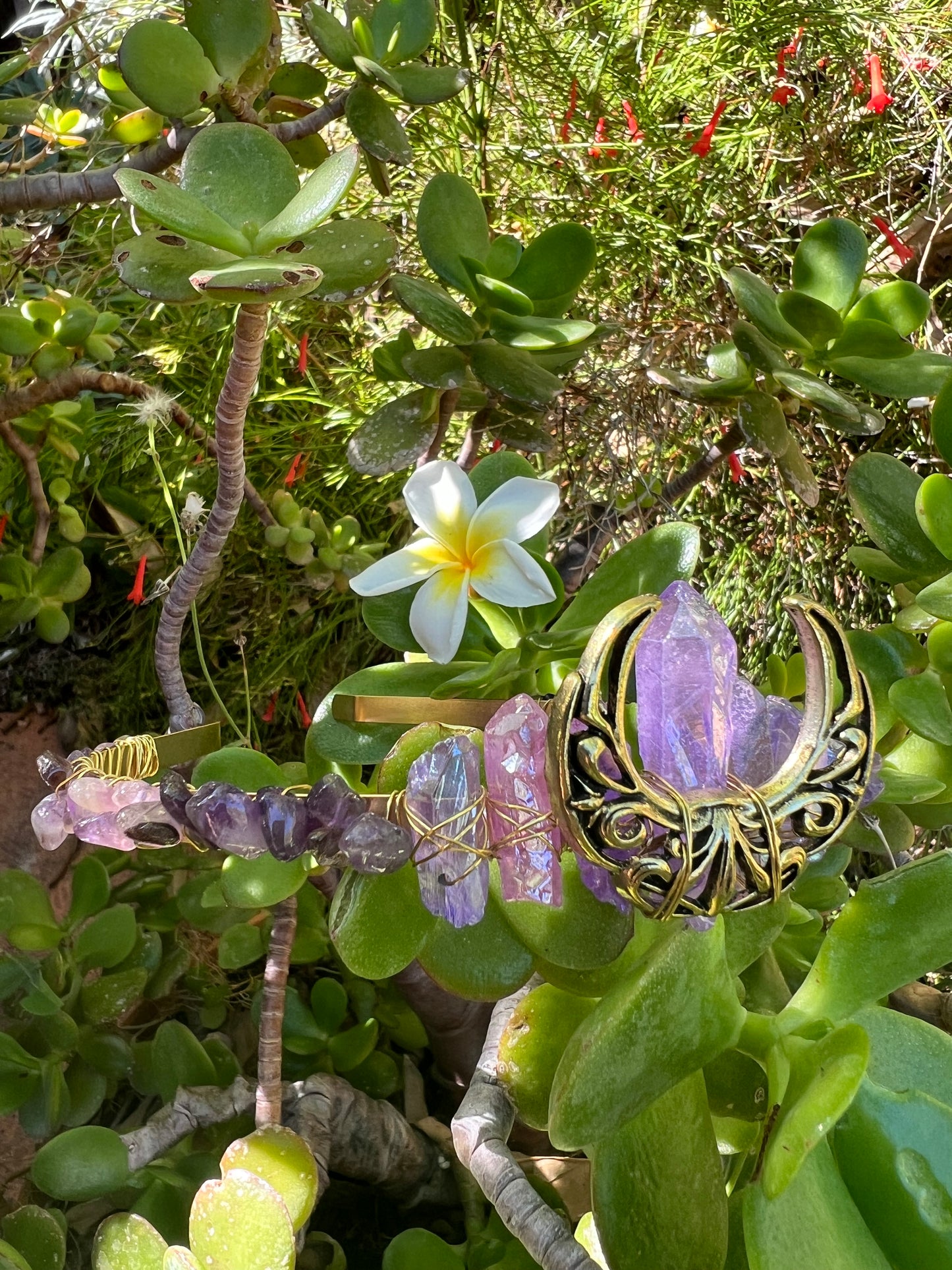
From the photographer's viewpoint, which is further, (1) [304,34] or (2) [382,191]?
(1) [304,34]

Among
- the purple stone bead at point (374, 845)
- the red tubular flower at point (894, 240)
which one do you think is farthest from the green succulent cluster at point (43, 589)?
the red tubular flower at point (894, 240)

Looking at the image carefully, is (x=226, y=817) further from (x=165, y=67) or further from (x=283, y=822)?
(x=165, y=67)

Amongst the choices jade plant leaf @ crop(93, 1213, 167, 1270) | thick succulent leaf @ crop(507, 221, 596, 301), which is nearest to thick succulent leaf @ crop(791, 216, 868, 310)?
thick succulent leaf @ crop(507, 221, 596, 301)

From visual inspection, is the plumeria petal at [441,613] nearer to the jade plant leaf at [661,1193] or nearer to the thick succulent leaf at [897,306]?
the jade plant leaf at [661,1193]

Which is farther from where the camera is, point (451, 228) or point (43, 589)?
point (43, 589)

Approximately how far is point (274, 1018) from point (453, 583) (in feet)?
0.88

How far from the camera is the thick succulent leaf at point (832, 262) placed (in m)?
0.67

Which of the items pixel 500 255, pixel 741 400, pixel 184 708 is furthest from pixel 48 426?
pixel 741 400

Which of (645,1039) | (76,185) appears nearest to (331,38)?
(76,185)

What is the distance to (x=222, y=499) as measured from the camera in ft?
1.83

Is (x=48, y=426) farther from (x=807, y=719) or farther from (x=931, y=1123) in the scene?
(x=931, y=1123)

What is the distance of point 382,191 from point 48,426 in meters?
0.35

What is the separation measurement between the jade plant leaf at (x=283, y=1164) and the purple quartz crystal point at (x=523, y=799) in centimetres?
21

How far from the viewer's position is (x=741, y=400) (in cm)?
65
